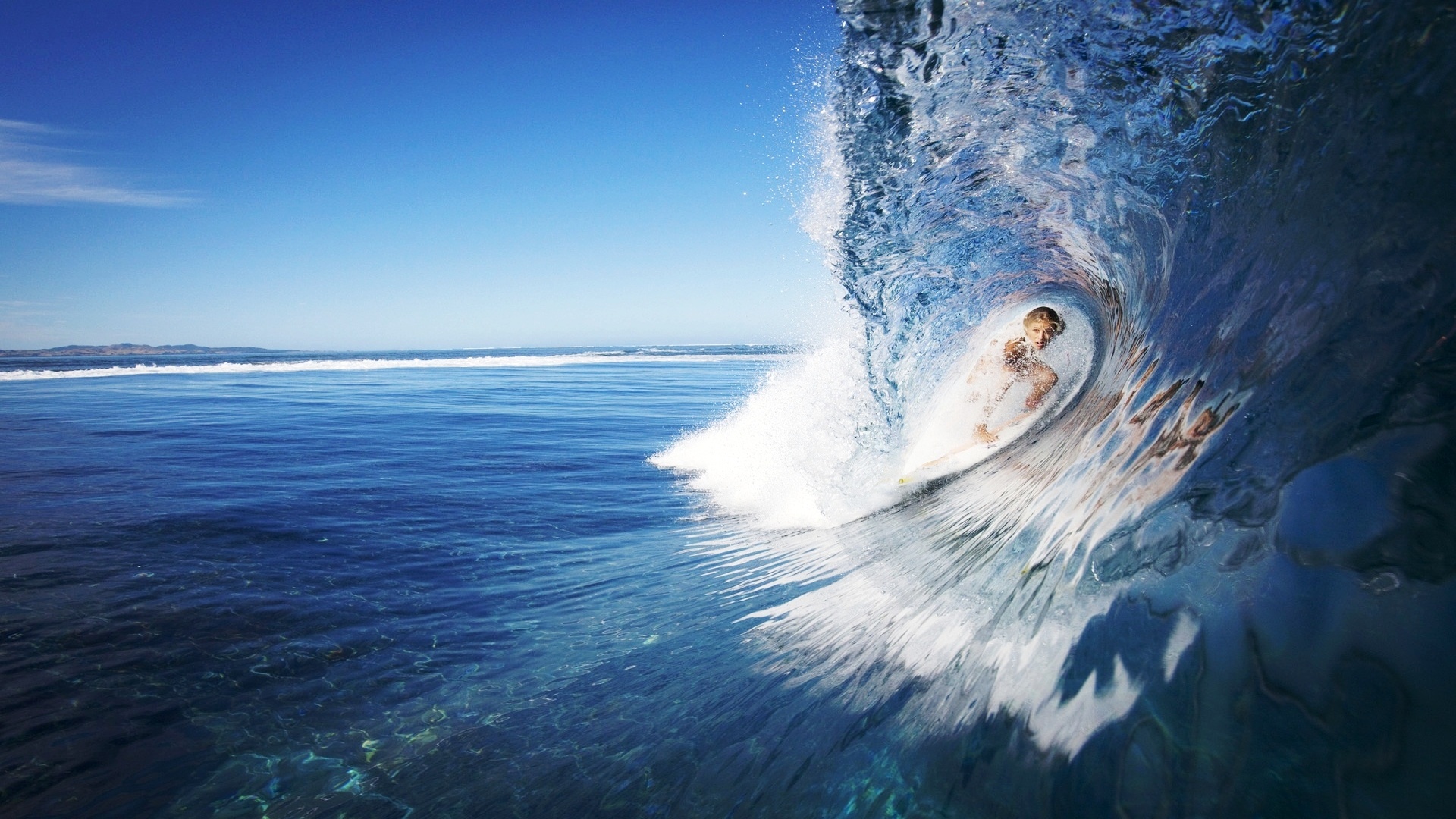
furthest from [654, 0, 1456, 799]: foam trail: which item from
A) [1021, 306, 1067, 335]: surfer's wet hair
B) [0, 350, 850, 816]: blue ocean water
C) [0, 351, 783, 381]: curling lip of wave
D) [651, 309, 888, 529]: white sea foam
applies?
[0, 351, 783, 381]: curling lip of wave

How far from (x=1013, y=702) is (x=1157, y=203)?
2.77m

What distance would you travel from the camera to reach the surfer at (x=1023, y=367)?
603 centimetres

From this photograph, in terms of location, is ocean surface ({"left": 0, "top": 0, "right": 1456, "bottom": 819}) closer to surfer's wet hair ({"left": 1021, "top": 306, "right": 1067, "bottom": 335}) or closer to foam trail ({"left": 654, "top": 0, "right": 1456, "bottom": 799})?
foam trail ({"left": 654, "top": 0, "right": 1456, "bottom": 799})

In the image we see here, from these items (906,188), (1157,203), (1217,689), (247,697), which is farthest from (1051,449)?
(247,697)

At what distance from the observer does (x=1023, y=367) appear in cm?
617

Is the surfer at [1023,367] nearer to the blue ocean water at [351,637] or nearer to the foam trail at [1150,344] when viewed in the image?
the foam trail at [1150,344]

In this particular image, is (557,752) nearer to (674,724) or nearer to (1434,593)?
(674,724)

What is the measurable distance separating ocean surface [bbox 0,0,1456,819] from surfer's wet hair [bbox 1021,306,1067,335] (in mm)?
120

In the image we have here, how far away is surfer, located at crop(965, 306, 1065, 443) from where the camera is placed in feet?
19.8

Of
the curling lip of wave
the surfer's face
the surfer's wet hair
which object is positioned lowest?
the curling lip of wave

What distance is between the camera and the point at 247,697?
117 inches

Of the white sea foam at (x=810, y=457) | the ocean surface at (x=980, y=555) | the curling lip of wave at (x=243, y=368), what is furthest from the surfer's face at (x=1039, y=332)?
the curling lip of wave at (x=243, y=368)

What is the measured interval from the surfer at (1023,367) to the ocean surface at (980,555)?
123 millimetres

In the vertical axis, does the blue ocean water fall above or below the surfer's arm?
below
